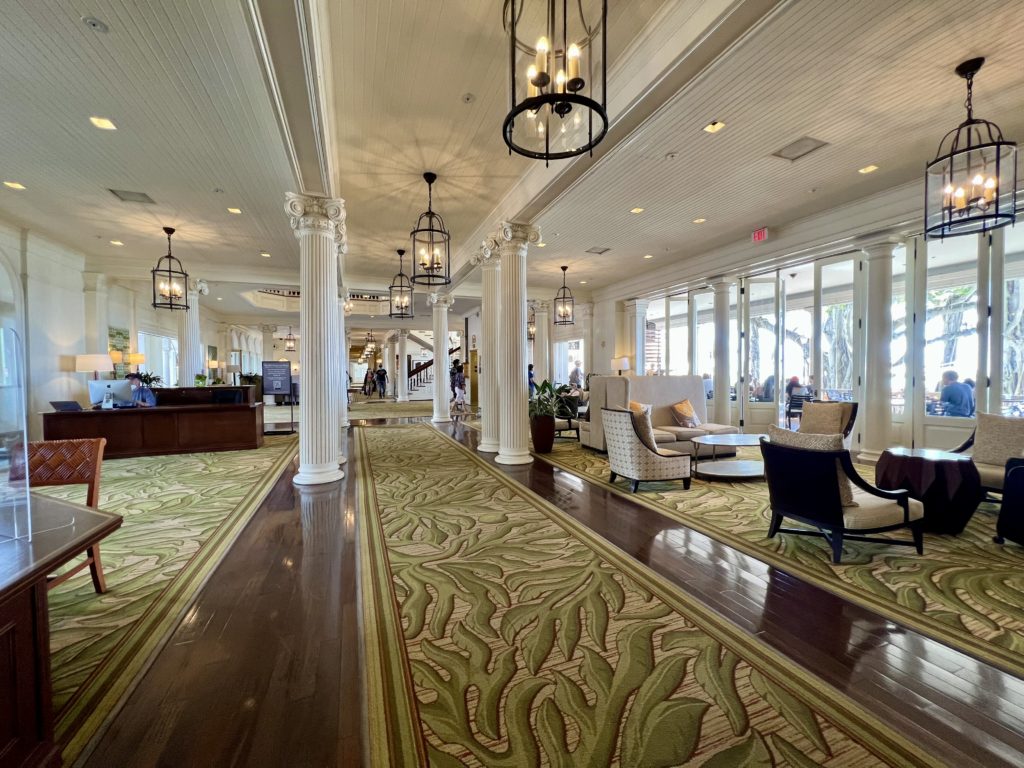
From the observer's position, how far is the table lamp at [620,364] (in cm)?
1204

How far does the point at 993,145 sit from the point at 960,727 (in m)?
4.06

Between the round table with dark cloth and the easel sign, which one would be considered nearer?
the round table with dark cloth

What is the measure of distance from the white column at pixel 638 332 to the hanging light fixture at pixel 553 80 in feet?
28.4

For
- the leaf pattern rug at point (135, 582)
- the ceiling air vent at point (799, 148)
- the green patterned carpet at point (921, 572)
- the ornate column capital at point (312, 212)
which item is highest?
the ceiling air vent at point (799, 148)

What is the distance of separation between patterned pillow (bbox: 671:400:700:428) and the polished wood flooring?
3.91 metres

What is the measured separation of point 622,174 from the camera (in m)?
5.80

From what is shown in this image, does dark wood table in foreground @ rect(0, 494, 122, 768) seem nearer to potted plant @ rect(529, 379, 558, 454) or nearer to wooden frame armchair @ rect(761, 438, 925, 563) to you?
wooden frame armchair @ rect(761, 438, 925, 563)

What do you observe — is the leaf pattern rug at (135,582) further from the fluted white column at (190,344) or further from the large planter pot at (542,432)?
the fluted white column at (190,344)

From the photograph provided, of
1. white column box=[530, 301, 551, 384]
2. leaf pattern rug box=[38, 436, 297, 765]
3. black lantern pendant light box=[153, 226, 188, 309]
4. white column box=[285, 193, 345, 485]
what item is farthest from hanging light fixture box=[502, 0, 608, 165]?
white column box=[530, 301, 551, 384]

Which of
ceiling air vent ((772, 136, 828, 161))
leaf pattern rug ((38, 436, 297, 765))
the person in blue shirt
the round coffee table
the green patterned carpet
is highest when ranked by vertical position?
ceiling air vent ((772, 136, 828, 161))

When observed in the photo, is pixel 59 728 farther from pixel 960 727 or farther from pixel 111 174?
pixel 111 174

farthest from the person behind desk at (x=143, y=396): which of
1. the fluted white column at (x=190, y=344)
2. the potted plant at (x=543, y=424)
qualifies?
the potted plant at (x=543, y=424)

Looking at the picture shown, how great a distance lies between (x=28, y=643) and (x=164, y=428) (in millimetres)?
7396

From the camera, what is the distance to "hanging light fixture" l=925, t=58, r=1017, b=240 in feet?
11.5
